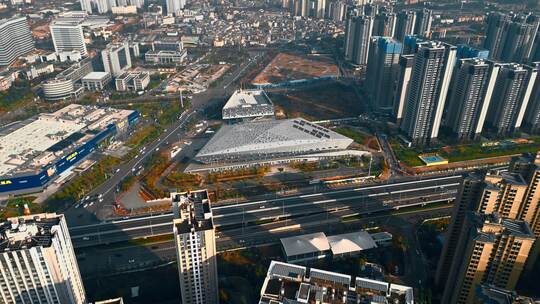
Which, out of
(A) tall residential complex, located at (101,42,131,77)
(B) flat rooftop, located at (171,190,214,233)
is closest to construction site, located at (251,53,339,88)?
(A) tall residential complex, located at (101,42,131,77)

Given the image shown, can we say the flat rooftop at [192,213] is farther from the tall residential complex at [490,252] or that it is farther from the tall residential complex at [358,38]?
the tall residential complex at [358,38]

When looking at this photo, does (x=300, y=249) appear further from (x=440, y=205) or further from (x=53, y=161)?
(x=53, y=161)

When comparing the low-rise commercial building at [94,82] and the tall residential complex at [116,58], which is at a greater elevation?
the tall residential complex at [116,58]

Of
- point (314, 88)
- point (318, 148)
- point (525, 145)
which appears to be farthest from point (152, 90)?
point (525, 145)

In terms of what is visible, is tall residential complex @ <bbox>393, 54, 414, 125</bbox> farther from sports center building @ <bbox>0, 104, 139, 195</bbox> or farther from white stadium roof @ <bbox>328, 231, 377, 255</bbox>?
sports center building @ <bbox>0, 104, 139, 195</bbox>

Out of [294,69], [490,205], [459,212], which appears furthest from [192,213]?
[294,69]

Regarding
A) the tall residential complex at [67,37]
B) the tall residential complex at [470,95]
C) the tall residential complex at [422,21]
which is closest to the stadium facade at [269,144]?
the tall residential complex at [470,95]

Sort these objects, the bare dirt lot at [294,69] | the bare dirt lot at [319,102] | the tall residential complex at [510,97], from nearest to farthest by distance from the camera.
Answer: the tall residential complex at [510,97] < the bare dirt lot at [319,102] < the bare dirt lot at [294,69]
